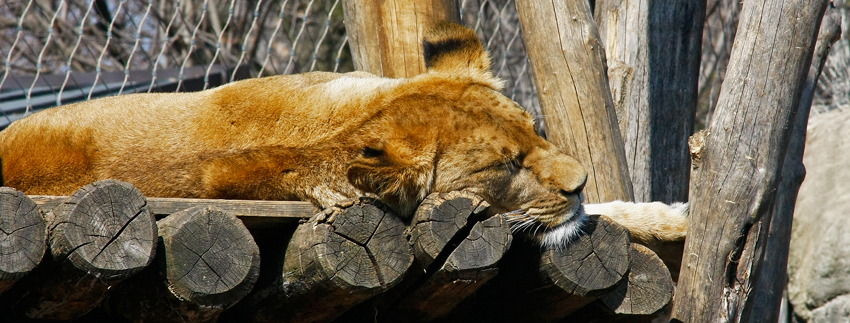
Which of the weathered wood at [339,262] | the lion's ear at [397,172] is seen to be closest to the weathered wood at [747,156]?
the lion's ear at [397,172]

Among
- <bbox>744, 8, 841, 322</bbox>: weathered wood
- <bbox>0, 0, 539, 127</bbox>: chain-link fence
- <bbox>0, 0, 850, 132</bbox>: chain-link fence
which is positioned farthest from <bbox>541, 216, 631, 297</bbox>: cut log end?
<bbox>0, 0, 539, 127</bbox>: chain-link fence

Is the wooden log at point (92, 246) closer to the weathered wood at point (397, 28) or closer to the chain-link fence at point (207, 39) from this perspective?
the weathered wood at point (397, 28)

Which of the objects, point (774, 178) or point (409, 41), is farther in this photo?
point (409, 41)

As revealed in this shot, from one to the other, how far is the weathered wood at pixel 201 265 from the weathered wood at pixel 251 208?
0.23 ft

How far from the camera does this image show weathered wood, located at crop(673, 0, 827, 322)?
8.45 ft

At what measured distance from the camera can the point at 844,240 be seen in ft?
19.1

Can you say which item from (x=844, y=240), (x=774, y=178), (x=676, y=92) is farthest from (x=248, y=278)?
(x=844, y=240)

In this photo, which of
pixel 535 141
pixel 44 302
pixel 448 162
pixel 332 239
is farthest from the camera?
pixel 535 141

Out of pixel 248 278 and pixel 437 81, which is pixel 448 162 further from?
pixel 248 278

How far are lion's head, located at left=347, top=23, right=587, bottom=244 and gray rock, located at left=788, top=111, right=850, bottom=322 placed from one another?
165 inches

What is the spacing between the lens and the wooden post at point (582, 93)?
333cm

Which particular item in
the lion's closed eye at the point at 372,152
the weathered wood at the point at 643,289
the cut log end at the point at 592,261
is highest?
the lion's closed eye at the point at 372,152

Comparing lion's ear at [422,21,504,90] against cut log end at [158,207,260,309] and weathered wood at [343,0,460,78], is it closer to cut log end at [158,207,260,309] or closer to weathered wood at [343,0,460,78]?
weathered wood at [343,0,460,78]

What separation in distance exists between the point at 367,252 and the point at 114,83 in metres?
3.55
